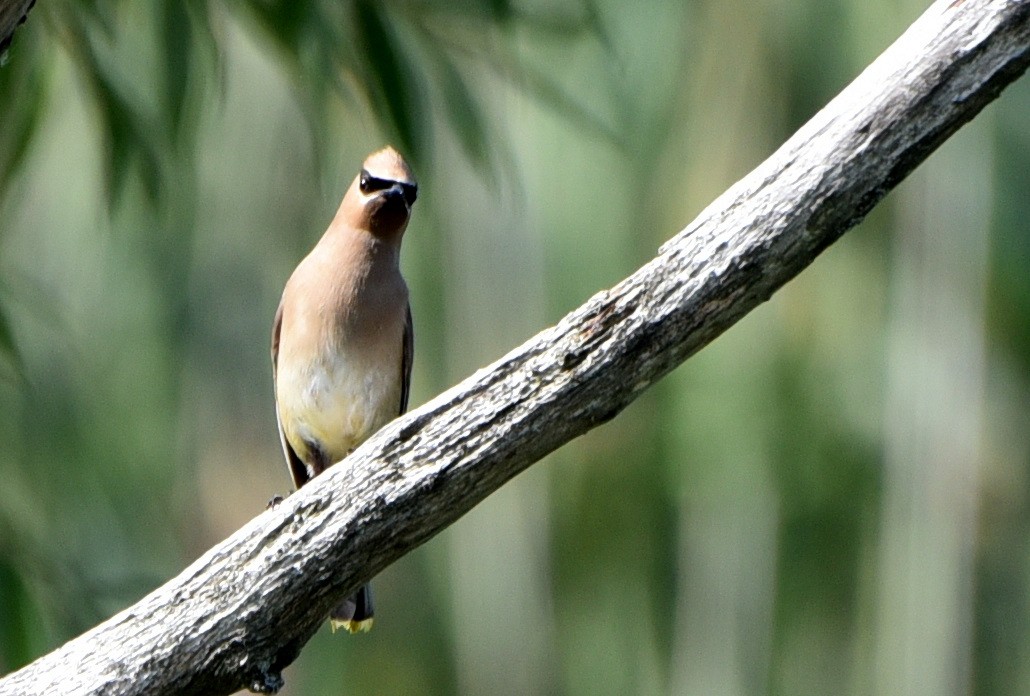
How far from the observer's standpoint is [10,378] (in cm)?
481

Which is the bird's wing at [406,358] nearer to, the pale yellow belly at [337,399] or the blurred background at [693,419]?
the pale yellow belly at [337,399]

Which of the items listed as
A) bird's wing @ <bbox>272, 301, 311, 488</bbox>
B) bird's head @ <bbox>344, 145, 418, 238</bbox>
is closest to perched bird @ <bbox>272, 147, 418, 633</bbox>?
bird's head @ <bbox>344, 145, 418, 238</bbox>

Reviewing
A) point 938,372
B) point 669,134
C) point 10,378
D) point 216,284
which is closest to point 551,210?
point 669,134

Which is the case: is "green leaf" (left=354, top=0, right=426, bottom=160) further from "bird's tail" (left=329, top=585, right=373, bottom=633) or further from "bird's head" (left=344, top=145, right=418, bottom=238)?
"bird's tail" (left=329, top=585, right=373, bottom=633)

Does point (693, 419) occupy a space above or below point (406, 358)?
above

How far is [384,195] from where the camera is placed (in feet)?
16.3

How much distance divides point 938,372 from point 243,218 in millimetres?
5450

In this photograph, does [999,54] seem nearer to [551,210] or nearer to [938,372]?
[938,372]

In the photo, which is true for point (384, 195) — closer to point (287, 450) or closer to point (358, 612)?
point (287, 450)

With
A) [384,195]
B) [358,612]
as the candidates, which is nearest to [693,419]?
[358,612]

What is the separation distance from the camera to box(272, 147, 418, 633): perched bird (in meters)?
5.03

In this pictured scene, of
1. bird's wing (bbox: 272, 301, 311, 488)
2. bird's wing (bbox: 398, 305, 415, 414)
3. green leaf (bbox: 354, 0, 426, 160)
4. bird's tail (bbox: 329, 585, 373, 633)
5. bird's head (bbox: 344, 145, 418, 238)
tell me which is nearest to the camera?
green leaf (bbox: 354, 0, 426, 160)

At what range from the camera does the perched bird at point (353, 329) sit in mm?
5031

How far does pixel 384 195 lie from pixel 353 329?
439 mm
